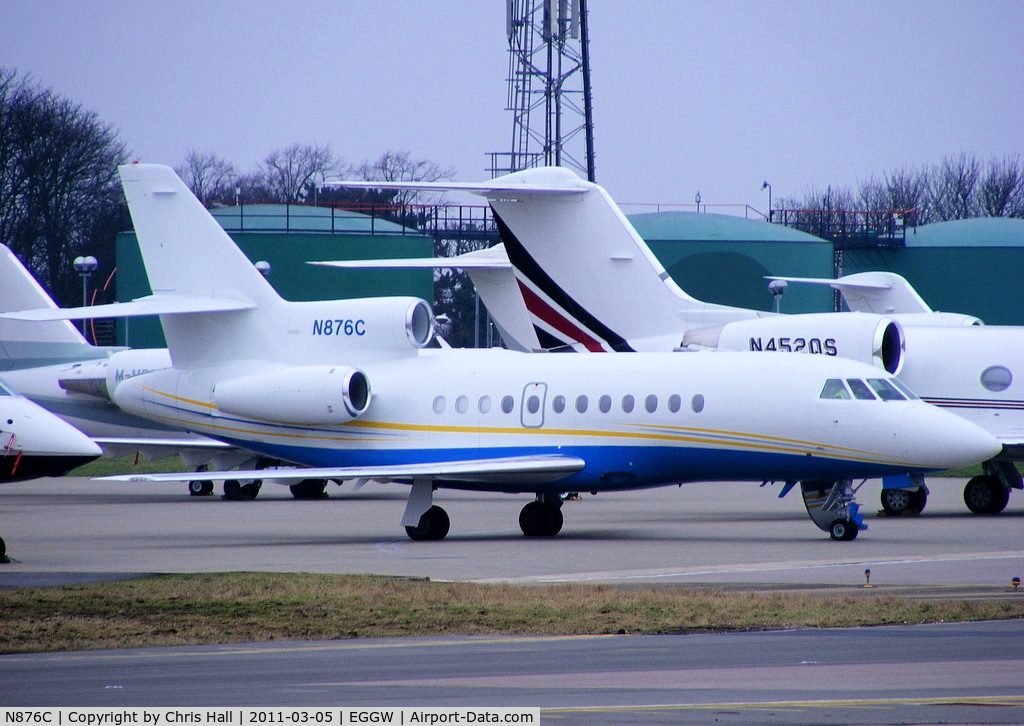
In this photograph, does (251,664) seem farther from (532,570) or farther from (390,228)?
(390,228)

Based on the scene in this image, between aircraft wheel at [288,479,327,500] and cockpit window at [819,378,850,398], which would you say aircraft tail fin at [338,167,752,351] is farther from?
aircraft wheel at [288,479,327,500]

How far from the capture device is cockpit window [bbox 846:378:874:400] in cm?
2048

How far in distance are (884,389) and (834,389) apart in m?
0.70

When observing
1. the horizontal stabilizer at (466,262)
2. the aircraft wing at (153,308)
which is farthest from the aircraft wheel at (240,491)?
the aircraft wing at (153,308)

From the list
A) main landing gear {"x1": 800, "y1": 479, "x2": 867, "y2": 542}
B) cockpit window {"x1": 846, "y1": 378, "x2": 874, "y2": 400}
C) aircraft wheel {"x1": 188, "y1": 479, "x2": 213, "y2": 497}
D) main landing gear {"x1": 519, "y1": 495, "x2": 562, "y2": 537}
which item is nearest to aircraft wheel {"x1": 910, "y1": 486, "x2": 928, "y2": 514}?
main landing gear {"x1": 800, "y1": 479, "x2": 867, "y2": 542}

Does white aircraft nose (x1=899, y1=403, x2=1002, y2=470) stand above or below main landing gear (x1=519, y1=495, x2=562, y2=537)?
above

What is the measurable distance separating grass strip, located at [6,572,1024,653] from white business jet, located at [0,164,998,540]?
6.53m

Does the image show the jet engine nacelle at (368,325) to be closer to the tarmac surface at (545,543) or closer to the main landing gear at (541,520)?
the tarmac surface at (545,543)

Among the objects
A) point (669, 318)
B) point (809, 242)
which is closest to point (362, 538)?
point (669, 318)

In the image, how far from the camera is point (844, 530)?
2011 cm

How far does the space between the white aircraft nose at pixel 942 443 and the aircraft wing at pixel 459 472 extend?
4.57 metres

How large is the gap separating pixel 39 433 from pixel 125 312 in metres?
4.38

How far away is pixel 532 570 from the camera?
16.9m

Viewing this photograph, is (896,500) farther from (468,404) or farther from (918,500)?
(468,404)
